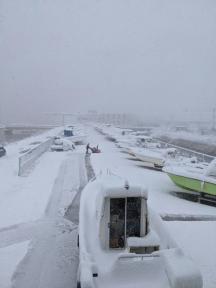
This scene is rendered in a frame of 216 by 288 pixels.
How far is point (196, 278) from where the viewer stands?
17.1 feet

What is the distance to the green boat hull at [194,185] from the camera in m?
13.9

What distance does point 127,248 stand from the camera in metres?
6.82

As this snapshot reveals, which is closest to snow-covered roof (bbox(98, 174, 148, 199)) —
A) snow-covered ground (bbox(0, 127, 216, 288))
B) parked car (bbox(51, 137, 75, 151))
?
snow-covered ground (bbox(0, 127, 216, 288))

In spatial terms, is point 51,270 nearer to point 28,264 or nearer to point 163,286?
point 28,264

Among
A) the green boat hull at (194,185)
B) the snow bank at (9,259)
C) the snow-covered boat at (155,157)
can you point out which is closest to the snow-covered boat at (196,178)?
the green boat hull at (194,185)

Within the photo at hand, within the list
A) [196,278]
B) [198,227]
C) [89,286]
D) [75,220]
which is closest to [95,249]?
[89,286]

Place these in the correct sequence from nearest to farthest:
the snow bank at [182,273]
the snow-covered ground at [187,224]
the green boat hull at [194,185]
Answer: the snow bank at [182,273] < the snow-covered ground at [187,224] < the green boat hull at [194,185]

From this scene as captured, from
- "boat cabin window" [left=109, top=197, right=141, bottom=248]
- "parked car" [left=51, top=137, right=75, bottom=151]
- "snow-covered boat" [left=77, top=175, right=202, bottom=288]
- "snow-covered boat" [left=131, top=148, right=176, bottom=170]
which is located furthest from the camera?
"parked car" [left=51, top=137, right=75, bottom=151]

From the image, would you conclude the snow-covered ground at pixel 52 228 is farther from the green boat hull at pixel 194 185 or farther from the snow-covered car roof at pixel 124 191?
the snow-covered car roof at pixel 124 191

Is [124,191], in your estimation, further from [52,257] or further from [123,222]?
[52,257]

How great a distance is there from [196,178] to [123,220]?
798 cm

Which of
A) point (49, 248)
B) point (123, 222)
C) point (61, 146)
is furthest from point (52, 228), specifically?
point (61, 146)

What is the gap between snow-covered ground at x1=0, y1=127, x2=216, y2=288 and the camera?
735 centimetres

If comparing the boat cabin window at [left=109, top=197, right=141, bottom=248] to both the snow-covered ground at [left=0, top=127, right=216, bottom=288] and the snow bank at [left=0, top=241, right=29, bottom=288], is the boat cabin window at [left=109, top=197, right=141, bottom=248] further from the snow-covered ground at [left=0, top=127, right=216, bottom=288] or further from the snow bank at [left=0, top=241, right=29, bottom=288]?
the snow bank at [left=0, top=241, right=29, bottom=288]
